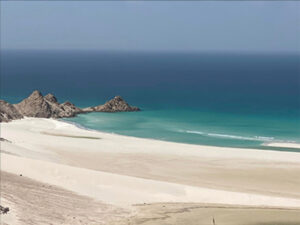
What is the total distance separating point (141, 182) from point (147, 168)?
611 cm

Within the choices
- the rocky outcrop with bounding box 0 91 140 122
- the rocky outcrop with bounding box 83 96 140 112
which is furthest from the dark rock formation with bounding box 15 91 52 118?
the rocky outcrop with bounding box 83 96 140 112

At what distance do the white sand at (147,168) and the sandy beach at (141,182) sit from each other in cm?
6

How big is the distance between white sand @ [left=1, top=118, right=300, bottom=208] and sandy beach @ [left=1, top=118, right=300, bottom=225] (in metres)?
0.06

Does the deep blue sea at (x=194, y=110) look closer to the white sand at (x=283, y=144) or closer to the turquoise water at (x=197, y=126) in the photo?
the turquoise water at (x=197, y=126)

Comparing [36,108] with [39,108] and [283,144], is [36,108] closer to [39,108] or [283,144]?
[39,108]

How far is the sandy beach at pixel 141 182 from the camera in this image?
2902cm

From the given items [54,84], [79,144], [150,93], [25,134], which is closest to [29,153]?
[79,144]

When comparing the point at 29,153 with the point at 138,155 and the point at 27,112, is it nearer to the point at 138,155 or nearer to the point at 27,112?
the point at 138,155

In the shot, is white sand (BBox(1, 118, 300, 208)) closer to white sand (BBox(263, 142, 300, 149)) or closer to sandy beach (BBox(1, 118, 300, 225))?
sandy beach (BBox(1, 118, 300, 225))

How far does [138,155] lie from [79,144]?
6675 mm

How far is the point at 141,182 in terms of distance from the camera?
3541 centimetres

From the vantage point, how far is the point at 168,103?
8394cm

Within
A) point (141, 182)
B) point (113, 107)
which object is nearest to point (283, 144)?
point (141, 182)

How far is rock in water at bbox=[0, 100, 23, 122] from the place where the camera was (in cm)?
6189
